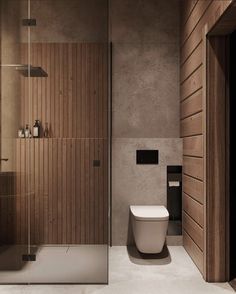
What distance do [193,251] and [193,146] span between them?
37.3 inches

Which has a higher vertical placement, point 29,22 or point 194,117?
point 29,22

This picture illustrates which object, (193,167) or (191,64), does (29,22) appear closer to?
→ (191,64)

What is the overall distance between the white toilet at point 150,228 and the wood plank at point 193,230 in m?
0.25

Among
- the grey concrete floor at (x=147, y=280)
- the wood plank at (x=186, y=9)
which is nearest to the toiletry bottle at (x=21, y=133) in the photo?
the grey concrete floor at (x=147, y=280)

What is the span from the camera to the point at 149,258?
3.25m

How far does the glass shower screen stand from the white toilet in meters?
0.52

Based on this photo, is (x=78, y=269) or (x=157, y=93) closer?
(x=78, y=269)

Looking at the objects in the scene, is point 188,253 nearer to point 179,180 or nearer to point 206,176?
point 179,180

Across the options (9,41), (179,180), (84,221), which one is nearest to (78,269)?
(84,221)

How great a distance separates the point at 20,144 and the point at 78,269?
3.37 feet

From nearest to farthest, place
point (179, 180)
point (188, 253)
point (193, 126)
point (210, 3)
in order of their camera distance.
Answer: point (210, 3), point (193, 126), point (188, 253), point (179, 180)

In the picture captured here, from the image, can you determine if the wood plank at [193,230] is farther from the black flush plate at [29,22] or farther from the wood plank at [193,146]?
the black flush plate at [29,22]

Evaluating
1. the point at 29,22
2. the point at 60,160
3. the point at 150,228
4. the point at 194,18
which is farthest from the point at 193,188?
the point at 29,22

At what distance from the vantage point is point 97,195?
8.61 ft
